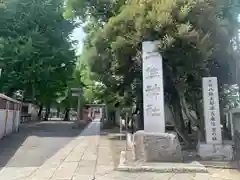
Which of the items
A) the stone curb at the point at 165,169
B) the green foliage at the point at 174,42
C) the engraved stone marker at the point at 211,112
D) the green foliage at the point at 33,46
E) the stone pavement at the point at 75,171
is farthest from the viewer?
the green foliage at the point at 33,46

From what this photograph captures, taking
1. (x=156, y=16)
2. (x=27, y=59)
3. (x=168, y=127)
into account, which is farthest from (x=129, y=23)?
(x=27, y=59)

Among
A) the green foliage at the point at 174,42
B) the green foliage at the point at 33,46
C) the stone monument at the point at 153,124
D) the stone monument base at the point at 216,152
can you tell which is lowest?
the stone monument base at the point at 216,152

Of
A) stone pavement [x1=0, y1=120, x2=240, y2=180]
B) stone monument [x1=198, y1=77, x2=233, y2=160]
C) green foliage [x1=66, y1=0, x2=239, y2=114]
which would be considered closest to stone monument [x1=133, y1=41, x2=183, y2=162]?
green foliage [x1=66, y1=0, x2=239, y2=114]

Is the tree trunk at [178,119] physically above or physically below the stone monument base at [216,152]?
above

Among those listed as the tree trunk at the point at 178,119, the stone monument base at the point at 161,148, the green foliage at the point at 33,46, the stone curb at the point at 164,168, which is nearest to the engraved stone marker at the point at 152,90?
the stone monument base at the point at 161,148

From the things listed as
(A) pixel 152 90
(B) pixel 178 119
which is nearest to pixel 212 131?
(A) pixel 152 90

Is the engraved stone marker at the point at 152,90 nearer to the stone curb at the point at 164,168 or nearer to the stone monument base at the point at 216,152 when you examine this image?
the stone monument base at the point at 216,152

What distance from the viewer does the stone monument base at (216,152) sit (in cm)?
857

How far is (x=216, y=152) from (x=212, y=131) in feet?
2.21

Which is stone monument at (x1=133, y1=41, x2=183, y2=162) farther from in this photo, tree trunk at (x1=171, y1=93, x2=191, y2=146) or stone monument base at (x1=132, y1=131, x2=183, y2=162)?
tree trunk at (x1=171, y1=93, x2=191, y2=146)

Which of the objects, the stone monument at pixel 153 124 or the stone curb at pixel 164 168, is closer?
the stone curb at pixel 164 168

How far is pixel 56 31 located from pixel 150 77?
15.2 meters

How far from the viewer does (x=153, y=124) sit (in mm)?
9031

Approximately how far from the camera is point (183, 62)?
9.55 metres
